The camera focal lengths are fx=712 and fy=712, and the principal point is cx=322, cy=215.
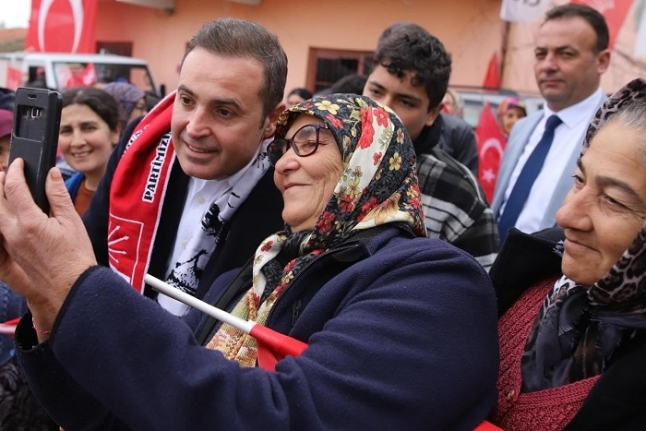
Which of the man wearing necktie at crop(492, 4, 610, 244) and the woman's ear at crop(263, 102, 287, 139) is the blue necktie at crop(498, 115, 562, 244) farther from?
the woman's ear at crop(263, 102, 287, 139)

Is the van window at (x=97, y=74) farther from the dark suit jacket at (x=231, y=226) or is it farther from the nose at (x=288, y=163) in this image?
the nose at (x=288, y=163)

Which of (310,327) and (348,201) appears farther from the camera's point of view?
(348,201)

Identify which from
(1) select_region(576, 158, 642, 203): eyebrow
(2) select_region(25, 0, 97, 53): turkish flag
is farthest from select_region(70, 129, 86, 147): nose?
(1) select_region(576, 158, 642, 203): eyebrow

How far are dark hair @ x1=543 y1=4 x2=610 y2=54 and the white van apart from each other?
581 cm

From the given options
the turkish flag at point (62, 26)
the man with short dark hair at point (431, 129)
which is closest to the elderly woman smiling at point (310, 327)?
the man with short dark hair at point (431, 129)

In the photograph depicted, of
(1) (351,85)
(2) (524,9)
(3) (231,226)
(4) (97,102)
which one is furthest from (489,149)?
(3) (231,226)

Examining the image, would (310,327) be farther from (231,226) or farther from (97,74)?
(97,74)

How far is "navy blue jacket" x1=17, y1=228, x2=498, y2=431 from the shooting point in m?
1.20

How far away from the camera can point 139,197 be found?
8.03ft

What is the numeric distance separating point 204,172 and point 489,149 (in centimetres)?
401

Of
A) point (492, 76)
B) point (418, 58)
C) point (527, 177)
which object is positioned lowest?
point (527, 177)

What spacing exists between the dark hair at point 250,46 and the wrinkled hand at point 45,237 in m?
1.02

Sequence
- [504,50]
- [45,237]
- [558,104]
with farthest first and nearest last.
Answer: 1. [504,50]
2. [558,104]
3. [45,237]

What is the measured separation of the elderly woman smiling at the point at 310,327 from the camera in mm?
1205
